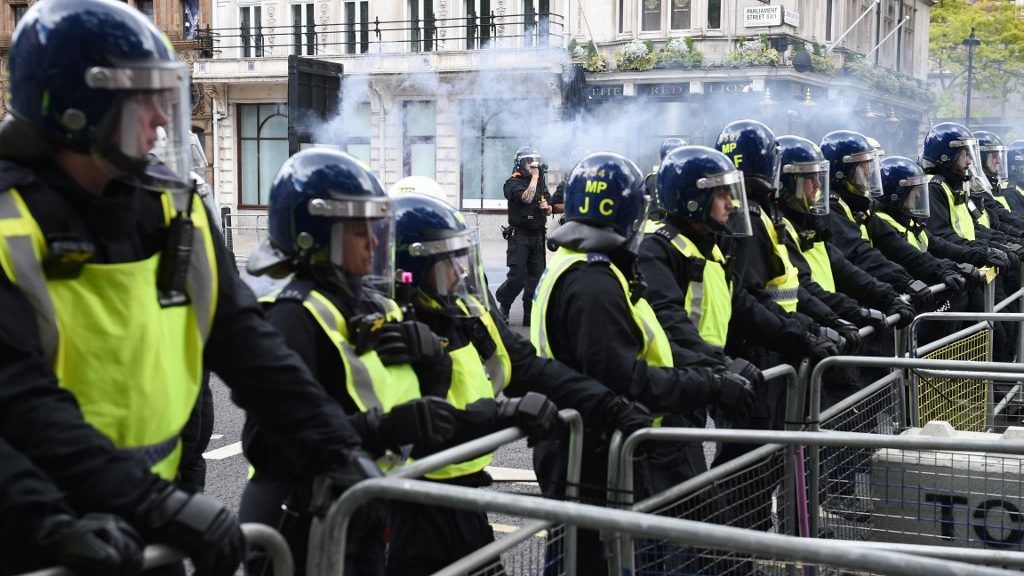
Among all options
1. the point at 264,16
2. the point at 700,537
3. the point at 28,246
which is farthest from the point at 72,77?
the point at 264,16

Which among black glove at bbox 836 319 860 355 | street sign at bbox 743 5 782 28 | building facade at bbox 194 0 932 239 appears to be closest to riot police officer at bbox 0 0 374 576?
black glove at bbox 836 319 860 355

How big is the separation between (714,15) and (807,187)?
76.9 feet

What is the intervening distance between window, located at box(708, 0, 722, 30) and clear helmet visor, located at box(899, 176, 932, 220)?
21.4 m

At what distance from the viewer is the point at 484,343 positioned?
3.71 m

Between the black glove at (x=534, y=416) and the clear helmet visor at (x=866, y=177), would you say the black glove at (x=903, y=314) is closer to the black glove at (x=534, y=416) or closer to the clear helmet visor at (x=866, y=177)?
the clear helmet visor at (x=866, y=177)

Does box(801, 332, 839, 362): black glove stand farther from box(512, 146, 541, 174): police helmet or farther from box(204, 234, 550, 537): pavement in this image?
box(512, 146, 541, 174): police helmet

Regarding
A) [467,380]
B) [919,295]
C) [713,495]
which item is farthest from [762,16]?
[467,380]

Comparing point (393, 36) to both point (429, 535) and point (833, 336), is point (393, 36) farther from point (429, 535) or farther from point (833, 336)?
point (429, 535)

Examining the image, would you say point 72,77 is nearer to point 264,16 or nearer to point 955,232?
point 955,232

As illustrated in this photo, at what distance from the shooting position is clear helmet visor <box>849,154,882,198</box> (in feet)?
24.5

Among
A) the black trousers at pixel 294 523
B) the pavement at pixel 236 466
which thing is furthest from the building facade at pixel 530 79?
the black trousers at pixel 294 523

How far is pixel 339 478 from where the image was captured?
8.64ft

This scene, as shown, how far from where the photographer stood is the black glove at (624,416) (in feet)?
12.2

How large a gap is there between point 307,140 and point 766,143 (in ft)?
22.1
